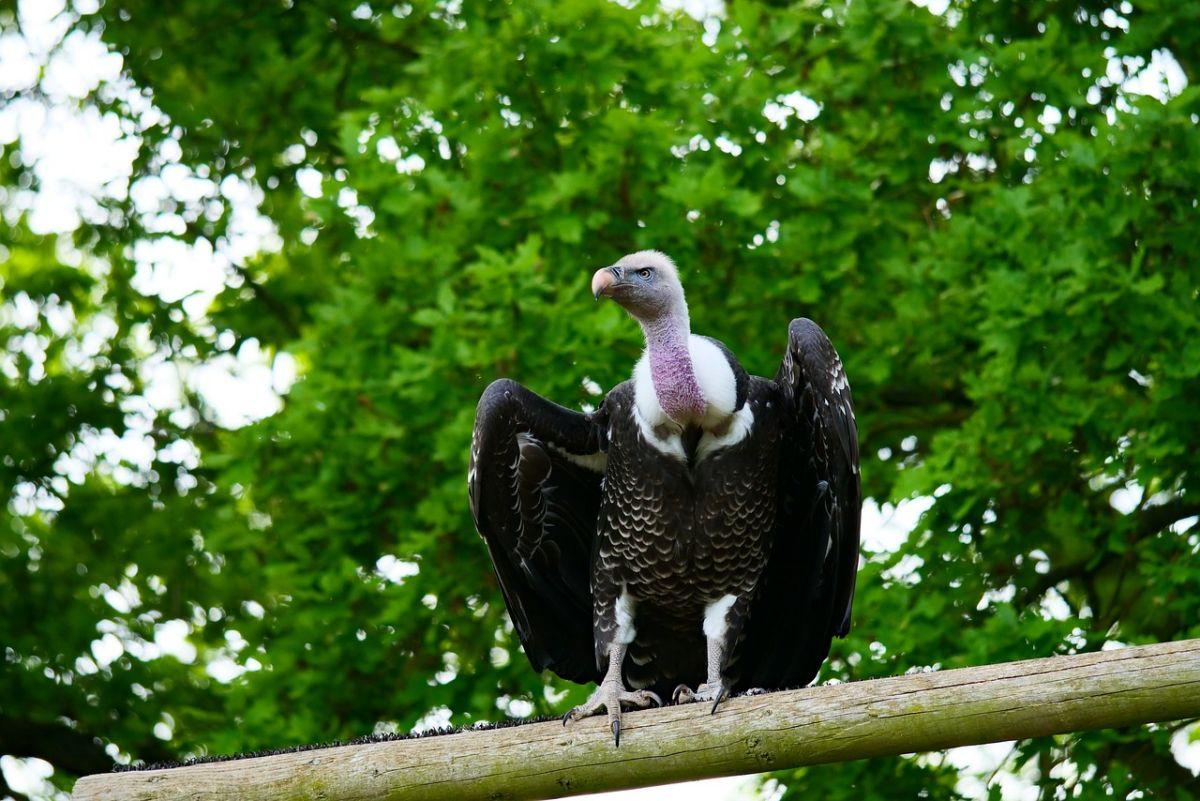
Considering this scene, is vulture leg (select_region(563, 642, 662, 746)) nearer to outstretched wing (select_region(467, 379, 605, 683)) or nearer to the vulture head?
outstretched wing (select_region(467, 379, 605, 683))

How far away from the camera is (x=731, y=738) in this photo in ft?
15.9

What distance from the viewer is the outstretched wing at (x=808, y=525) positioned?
5.65 m

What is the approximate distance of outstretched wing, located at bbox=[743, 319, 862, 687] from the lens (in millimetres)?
5652

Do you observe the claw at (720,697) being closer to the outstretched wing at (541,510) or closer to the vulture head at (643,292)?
the outstretched wing at (541,510)

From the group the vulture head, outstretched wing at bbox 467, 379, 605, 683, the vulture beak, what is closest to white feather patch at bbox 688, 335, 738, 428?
the vulture head

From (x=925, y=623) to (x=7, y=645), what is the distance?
605 centimetres

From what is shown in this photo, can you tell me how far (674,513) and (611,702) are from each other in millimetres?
720

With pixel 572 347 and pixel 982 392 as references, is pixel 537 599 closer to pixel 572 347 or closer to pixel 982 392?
pixel 572 347

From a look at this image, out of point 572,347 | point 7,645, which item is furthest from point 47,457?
point 572,347

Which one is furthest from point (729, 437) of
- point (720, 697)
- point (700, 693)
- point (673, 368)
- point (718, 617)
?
point (720, 697)

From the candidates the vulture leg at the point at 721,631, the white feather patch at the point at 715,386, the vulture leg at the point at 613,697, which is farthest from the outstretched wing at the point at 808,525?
the vulture leg at the point at 613,697

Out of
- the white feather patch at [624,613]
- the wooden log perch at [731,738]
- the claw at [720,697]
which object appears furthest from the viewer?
the white feather patch at [624,613]

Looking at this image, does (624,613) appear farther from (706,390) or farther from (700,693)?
(706,390)

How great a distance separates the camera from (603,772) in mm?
4965
